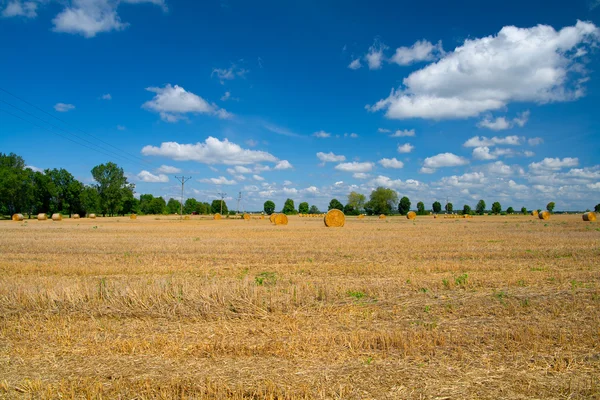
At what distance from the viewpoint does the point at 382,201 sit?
16438cm

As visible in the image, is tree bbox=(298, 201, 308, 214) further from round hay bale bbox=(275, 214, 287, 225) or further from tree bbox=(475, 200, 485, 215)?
round hay bale bbox=(275, 214, 287, 225)

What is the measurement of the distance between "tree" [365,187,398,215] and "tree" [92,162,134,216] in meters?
99.5

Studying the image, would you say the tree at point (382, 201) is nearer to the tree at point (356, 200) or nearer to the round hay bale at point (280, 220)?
the tree at point (356, 200)

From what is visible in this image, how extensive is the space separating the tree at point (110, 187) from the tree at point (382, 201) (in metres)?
99.5

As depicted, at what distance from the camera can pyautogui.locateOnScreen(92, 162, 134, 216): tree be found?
4621 inches

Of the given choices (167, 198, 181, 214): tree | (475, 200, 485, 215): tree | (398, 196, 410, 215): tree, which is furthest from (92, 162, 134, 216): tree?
(475, 200, 485, 215): tree

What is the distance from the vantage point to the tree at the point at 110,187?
385ft

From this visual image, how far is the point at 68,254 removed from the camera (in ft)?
56.5

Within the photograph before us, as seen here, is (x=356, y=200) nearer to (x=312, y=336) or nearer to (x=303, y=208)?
(x=303, y=208)

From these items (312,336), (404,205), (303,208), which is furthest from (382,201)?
(312,336)

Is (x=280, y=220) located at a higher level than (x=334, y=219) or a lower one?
lower

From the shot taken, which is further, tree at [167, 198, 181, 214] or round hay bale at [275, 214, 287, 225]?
tree at [167, 198, 181, 214]

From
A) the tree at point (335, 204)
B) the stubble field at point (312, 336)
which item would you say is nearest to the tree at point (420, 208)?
the tree at point (335, 204)

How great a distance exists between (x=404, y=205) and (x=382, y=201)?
9.92m
